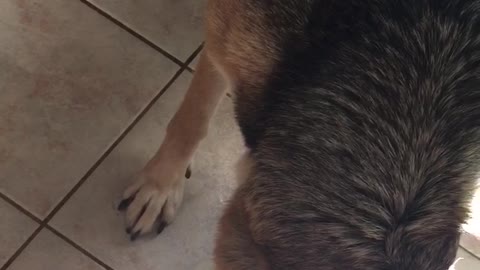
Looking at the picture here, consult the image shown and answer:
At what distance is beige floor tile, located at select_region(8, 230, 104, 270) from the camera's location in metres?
1.51

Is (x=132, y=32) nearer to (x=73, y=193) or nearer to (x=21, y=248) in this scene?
(x=73, y=193)

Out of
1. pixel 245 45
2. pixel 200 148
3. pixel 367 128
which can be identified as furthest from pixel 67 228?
pixel 367 128

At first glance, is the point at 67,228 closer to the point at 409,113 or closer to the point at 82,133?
the point at 82,133

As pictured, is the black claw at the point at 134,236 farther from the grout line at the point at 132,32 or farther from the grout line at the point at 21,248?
the grout line at the point at 132,32

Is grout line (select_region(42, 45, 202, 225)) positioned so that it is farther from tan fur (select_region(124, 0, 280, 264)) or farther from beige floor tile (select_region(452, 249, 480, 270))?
beige floor tile (select_region(452, 249, 480, 270))

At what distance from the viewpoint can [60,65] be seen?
1.70 metres

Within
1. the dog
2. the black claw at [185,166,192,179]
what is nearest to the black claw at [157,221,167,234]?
the black claw at [185,166,192,179]

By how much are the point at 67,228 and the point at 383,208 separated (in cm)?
81

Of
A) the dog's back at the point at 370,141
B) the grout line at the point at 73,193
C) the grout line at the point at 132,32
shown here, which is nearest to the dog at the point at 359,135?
the dog's back at the point at 370,141

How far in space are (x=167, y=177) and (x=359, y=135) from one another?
27.4 inches

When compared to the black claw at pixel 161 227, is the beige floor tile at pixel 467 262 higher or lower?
higher

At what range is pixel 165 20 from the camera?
1793mm

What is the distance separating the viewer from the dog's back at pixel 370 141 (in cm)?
94

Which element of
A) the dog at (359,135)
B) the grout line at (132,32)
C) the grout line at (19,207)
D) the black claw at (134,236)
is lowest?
the grout line at (19,207)
